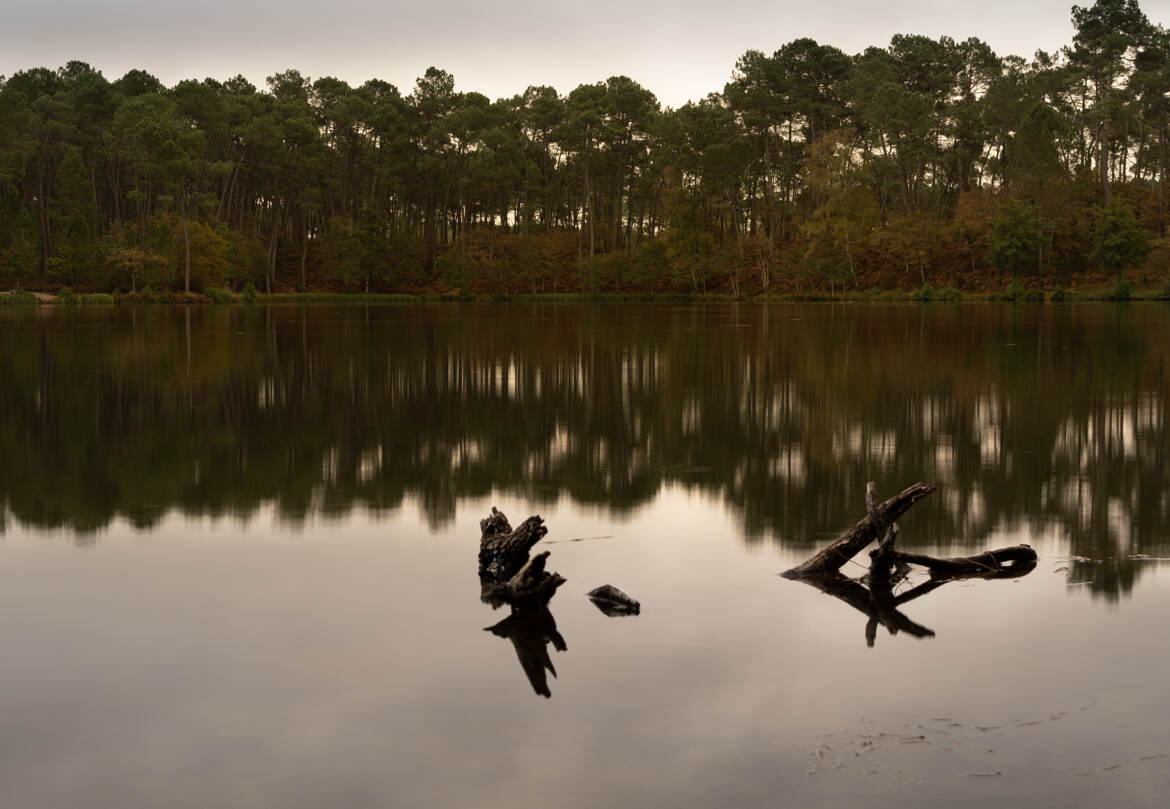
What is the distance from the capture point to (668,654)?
7.38 metres

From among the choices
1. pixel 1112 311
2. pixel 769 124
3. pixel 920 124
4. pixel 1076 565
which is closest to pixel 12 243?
pixel 769 124

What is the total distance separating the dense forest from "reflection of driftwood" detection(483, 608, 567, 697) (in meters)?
84.2

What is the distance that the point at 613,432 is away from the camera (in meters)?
17.4

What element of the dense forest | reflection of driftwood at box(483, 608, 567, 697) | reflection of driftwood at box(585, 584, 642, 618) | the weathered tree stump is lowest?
reflection of driftwood at box(483, 608, 567, 697)

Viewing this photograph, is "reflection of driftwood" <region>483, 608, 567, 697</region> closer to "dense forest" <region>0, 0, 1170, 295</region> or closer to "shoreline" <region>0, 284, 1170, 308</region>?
"shoreline" <region>0, 284, 1170, 308</region>

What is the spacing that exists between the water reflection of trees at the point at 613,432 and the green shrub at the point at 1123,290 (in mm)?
51621

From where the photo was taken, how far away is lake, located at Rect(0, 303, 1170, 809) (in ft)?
18.8

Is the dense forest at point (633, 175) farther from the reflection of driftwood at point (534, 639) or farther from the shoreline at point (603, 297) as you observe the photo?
the reflection of driftwood at point (534, 639)

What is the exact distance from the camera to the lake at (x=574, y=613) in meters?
5.73

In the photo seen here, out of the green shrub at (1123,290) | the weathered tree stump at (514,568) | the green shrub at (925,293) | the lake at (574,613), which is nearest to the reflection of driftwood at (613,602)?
the lake at (574,613)

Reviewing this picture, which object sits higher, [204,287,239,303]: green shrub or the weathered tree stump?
[204,287,239,303]: green shrub

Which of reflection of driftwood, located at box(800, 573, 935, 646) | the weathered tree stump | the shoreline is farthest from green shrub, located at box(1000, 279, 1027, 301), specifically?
the weathered tree stump

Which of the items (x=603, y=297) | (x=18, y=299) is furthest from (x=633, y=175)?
(x=18, y=299)

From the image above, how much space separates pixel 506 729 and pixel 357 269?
11021 cm
